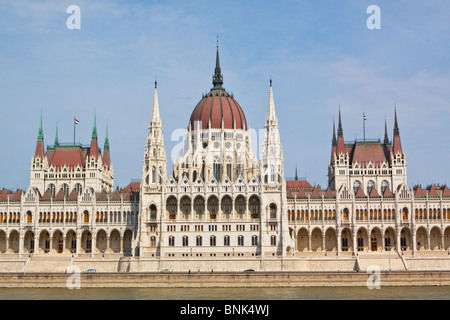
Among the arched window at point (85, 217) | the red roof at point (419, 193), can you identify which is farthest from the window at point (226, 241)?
the red roof at point (419, 193)

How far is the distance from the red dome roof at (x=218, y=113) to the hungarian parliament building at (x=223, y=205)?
0.23 m

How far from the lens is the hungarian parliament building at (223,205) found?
116 m

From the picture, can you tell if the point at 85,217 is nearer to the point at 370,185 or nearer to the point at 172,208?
the point at 172,208

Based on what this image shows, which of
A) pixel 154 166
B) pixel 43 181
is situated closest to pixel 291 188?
pixel 154 166

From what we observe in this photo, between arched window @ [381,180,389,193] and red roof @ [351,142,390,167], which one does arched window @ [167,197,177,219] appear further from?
arched window @ [381,180,389,193]

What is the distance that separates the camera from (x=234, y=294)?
87375mm

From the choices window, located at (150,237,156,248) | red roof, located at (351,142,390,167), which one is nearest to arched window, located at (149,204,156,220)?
window, located at (150,237,156,248)

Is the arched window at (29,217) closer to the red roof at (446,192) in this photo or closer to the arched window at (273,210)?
the arched window at (273,210)

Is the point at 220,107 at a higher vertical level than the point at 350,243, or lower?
higher

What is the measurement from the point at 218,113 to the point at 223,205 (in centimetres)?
2246

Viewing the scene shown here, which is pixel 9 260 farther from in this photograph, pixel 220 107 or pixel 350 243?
pixel 350 243

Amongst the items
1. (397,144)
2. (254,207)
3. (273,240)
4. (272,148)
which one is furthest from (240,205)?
(397,144)

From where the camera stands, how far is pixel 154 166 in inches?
4742

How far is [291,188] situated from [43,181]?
48.3 m
